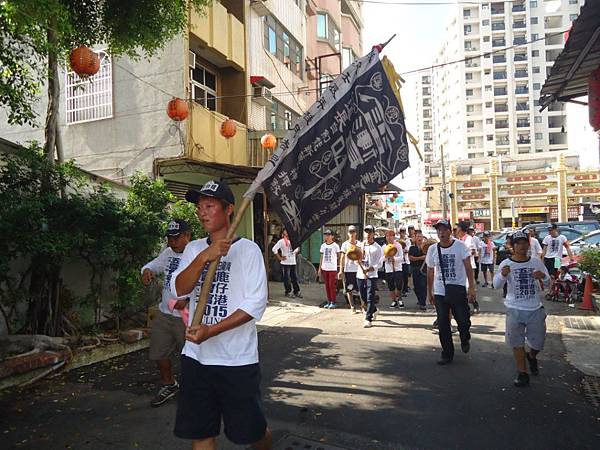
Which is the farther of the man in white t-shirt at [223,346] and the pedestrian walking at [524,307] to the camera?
the pedestrian walking at [524,307]

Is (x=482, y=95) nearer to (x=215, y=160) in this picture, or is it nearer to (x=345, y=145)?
(x=215, y=160)

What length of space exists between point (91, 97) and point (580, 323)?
12724 mm

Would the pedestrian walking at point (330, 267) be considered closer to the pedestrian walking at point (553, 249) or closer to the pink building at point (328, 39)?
the pedestrian walking at point (553, 249)

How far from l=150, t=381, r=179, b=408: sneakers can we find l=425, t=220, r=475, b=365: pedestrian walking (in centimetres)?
322

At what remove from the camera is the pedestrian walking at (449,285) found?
18.9 feet

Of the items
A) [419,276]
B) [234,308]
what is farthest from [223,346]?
[419,276]

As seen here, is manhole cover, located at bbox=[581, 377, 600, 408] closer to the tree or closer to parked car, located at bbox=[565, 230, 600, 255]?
the tree

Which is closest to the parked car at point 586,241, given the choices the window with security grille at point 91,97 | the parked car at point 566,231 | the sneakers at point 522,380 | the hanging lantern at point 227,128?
the parked car at point 566,231

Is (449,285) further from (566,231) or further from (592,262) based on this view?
(566,231)

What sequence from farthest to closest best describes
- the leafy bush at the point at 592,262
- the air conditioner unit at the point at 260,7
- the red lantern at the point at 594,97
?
the air conditioner unit at the point at 260,7 < the leafy bush at the point at 592,262 < the red lantern at the point at 594,97

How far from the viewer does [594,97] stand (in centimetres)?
607

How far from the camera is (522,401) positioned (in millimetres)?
4434

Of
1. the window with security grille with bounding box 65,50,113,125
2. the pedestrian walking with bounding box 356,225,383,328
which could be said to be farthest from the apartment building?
the pedestrian walking with bounding box 356,225,383,328

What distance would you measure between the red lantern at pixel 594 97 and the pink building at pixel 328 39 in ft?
43.0
